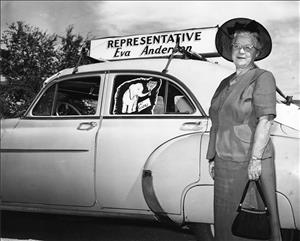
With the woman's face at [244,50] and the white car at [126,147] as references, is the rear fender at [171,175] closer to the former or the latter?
the white car at [126,147]

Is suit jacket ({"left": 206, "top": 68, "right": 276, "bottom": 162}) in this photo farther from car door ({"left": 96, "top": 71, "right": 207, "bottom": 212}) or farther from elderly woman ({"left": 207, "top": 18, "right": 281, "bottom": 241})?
car door ({"left": 96, "top": 71, "right": 207, "bottom": 212})

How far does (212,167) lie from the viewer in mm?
2783

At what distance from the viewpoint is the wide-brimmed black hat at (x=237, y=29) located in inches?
105

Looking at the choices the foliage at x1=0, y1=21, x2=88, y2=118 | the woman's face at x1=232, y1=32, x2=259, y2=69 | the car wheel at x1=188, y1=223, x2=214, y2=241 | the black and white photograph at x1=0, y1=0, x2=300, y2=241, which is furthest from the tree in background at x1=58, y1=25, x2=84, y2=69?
the woman's face at x1=232, y1=32, x2=259, y2=69

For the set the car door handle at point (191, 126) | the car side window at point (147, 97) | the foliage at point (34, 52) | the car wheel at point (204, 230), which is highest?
the foliage at point (34, 52)

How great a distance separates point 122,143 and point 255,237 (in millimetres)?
1385

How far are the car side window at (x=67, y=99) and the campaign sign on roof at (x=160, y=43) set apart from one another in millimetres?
456

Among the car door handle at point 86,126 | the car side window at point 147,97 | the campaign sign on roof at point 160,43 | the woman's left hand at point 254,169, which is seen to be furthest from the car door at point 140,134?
the woman's left hand at point 254,169

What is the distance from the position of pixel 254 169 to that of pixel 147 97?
144 cm

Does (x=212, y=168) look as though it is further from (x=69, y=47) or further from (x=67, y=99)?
(x=69, y=47)

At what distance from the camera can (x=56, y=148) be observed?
3678 mm

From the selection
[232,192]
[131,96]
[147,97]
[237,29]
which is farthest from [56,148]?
[237,29]

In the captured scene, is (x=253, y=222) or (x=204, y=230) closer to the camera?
(x=253, y=222)

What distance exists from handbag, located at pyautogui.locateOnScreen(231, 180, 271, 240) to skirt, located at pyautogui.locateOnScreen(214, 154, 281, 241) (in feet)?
0.12
